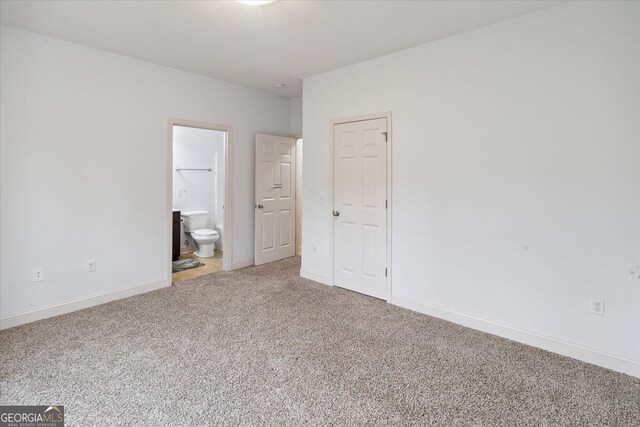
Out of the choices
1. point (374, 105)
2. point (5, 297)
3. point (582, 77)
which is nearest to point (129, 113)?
point (5, 297)

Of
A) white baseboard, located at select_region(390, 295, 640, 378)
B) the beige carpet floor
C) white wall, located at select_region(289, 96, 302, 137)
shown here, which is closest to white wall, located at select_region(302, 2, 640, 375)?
white baseboard, located at select_region(390, 295, 640, 378)

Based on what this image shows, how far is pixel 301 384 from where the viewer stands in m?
2.00

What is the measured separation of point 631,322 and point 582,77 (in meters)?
1.74

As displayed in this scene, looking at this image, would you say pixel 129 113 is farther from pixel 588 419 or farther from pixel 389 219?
pixel 588 419

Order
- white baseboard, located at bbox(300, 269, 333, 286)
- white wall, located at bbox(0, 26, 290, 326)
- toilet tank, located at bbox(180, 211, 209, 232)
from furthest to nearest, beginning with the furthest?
toilet tank, located at bbox(180, 211, 209, 232) → white baseboard, located at bbox(300, 269, 333, 286) → white wall, located at bbox(0, 26, 290, 326)

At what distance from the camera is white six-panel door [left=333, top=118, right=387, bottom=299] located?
11.4 ft

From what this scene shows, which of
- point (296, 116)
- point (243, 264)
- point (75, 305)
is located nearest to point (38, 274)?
point (75, 305)

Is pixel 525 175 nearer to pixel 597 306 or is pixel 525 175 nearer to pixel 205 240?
pixel 597 306

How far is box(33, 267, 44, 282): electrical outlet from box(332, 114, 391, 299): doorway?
292 cm

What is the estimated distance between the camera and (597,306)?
90.4 inches

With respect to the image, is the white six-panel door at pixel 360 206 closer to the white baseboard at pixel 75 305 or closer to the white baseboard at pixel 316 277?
the white baseboard at pixel 316 277

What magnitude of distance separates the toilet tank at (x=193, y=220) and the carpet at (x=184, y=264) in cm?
64

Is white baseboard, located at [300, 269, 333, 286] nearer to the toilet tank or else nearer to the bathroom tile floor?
→ the bathroom tile floor

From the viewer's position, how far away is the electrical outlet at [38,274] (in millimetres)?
2901
